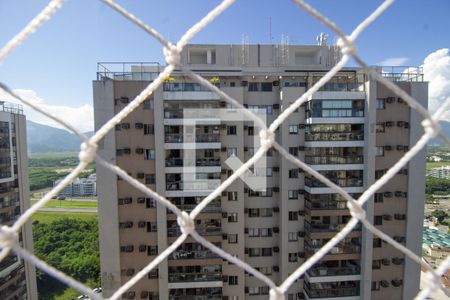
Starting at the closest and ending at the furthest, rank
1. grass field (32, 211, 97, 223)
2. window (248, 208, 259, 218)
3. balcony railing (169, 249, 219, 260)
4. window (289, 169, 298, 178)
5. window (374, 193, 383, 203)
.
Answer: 1. balcony railing (169, 249, 219, 260)
2. window (374, 193, 383, 203)
3. window (289, 169, 298, 178)
4. window (248, 208, 259, 218)
5. grass field (32, 211, 97, 223)

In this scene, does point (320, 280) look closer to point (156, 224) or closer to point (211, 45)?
point (156, 224)

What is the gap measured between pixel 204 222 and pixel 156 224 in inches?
32.3

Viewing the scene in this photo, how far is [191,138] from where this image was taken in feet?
11.5

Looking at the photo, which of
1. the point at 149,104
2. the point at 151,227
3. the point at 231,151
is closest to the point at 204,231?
the point at 151,227

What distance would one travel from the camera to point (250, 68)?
13.6ft

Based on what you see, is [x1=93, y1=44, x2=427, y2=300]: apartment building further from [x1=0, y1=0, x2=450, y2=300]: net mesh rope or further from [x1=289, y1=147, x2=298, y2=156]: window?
[x1=0, y1=0, x2=450, y2=300]: net mesh rope

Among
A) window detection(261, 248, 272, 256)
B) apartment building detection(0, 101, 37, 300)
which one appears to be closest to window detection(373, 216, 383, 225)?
window detection(261, 248, 272, 256)

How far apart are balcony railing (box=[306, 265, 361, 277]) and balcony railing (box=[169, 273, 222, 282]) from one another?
1685mm

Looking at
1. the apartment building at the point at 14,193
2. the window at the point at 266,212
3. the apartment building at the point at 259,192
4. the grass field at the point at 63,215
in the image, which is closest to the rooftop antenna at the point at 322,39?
the apartment building at the point at 259,192

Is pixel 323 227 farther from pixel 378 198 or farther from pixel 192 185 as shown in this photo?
pixel 192 185

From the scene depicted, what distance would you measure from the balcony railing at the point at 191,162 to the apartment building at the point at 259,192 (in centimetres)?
2

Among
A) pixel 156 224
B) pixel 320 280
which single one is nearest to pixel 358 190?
pixel 320 280

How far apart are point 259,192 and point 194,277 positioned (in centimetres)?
186

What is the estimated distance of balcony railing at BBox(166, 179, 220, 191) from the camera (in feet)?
11.4
